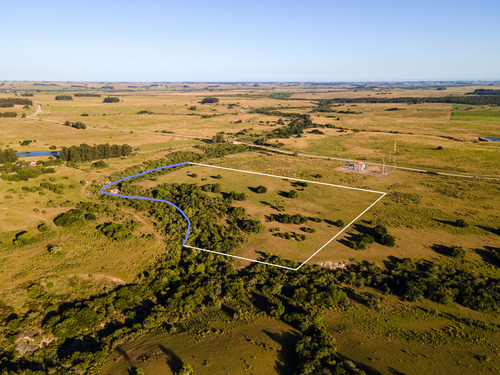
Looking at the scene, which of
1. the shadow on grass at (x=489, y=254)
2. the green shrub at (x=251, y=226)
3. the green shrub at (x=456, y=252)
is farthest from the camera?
the green shrub at (x=251, y=226)

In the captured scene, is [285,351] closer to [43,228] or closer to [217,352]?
[217,352]

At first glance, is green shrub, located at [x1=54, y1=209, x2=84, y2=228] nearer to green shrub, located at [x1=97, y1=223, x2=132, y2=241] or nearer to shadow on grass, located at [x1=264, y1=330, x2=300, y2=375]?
green shrub, located at [x1=97, y1=223, x2=132, y2=241]

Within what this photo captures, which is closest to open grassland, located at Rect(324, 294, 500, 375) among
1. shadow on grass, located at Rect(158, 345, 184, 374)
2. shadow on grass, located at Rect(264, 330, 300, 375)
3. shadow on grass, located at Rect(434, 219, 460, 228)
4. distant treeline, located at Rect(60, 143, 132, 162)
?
shadow on grass, located at Rect(264, 330, 300, 375)

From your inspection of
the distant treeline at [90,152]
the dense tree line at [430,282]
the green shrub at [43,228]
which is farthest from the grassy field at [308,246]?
the distant treeline at [90,152]

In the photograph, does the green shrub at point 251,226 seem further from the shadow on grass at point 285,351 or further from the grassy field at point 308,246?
the shadow on grass at point 285,351

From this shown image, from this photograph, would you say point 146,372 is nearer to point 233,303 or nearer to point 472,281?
point 233,303

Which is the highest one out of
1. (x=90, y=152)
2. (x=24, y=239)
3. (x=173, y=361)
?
(x=90, y=152)

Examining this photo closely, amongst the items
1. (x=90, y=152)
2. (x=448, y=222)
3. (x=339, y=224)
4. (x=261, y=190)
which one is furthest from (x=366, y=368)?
(x=90, y=152)
